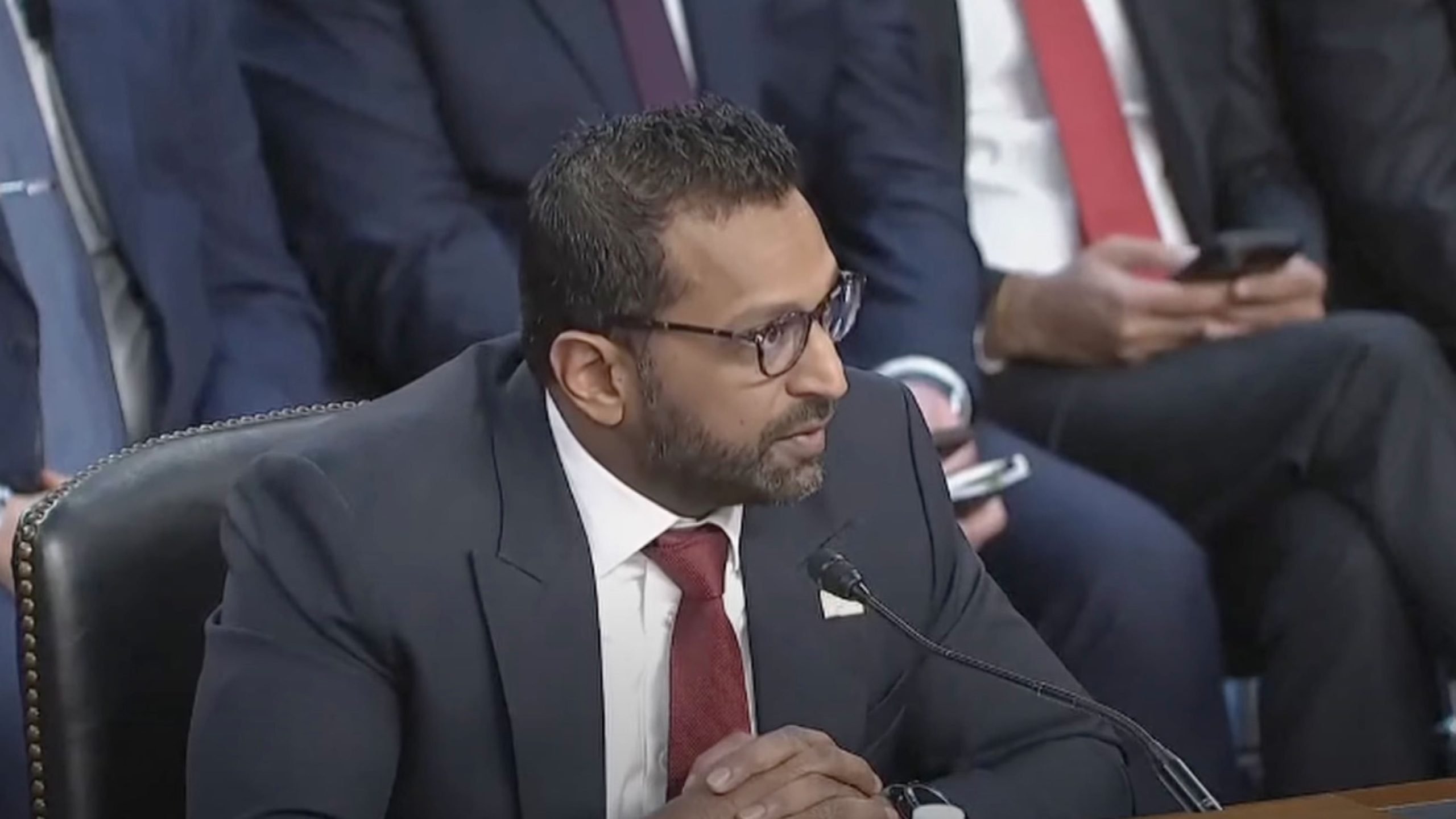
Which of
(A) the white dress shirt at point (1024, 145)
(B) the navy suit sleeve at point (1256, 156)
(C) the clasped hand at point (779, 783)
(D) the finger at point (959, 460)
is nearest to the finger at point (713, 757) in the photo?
(C) the clasped hand at point (779, 783)

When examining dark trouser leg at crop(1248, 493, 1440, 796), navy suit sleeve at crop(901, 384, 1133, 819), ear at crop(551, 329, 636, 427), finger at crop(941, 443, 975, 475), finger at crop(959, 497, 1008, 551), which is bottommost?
dark trouser leg at crop(1248, 493, 1440, 796)

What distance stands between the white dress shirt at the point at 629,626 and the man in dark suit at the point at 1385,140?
1273mm

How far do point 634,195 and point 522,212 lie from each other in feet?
2.17

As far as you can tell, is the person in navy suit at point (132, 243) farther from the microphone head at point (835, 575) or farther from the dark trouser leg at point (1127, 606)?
the microphone head at point (835, 575)

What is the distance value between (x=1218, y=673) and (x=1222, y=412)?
0.26 meters

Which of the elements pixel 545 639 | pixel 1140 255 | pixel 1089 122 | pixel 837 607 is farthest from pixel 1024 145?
pixel 545 639

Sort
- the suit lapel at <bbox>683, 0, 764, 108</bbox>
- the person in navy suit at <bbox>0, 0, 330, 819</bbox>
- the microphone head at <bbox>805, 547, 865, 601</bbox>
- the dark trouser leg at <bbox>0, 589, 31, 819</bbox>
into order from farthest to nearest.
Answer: the suit lapel at <bbox>683, 0, 764, 108</bbox>, the person in navy suit at <bbox>0, 0, 330, 819</bbox>, the dark trouser leg at <bbox>0, 589, 31, 819</bbox>, the microphone head at <bbox>805, 547, 865, 601</bbox>

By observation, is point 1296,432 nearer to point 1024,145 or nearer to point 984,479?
point 984,479

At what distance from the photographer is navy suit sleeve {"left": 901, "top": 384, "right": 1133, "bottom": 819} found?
1.30m

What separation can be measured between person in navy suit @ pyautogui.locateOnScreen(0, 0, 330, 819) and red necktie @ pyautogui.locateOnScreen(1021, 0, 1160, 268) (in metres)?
0.80

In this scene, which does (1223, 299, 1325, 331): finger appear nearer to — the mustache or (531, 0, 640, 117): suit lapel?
(531, 0, 640, 117): suit lapel

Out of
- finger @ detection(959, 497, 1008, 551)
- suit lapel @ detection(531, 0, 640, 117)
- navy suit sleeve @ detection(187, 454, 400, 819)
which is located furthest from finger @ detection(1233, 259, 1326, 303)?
navy suit sleeve @ detection(187, 454, 400, 819)

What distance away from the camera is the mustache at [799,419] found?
3.97ft

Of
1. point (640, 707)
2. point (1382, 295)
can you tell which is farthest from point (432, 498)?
point (1382, 295)
